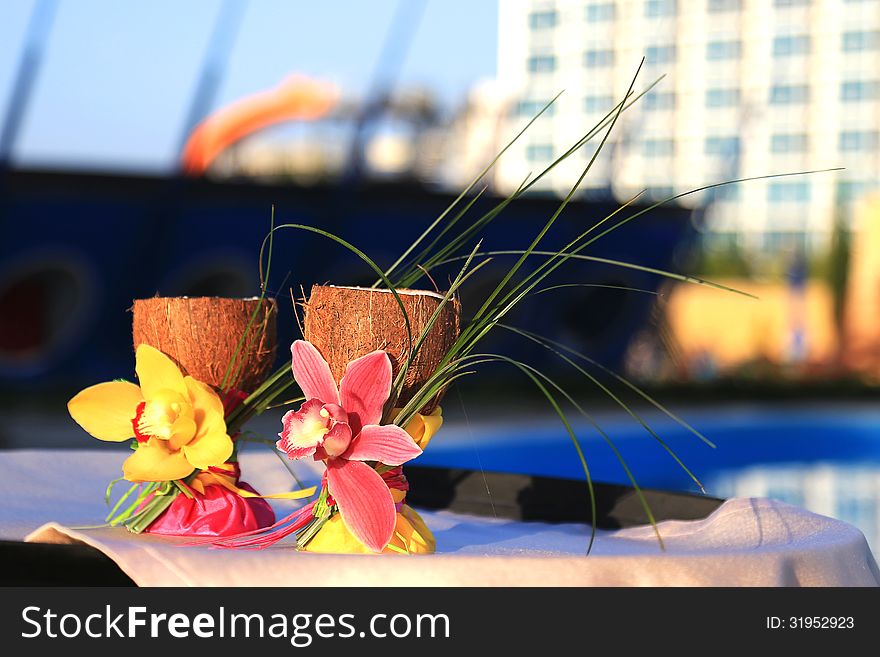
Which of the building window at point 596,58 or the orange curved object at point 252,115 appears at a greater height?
the building window at point 596,58

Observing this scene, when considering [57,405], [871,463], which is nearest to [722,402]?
[871,463]

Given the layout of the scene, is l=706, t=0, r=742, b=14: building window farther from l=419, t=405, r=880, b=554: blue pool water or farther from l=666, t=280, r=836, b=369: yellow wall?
l=419, t=405, r=880, b=554: blue pool water

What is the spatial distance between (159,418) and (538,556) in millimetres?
551

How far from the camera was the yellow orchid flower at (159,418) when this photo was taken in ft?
4.69

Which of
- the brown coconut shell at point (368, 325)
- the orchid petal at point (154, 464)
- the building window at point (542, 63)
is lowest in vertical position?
the orchid petal at point (154, 464)

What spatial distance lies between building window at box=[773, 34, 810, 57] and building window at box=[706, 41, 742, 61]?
171 cm

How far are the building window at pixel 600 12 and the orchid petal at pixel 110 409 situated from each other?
5012 centimetres

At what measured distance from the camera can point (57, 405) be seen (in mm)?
7539

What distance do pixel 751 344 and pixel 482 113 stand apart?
1066cm

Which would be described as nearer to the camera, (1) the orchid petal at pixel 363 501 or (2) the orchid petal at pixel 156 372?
(1) the orchid petal at pixel 363 501

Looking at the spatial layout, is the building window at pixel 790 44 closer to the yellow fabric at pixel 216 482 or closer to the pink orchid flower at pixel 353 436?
the yellow fabric at pixel 216 482

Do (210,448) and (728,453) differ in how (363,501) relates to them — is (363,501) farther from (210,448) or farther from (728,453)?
(728,453)
